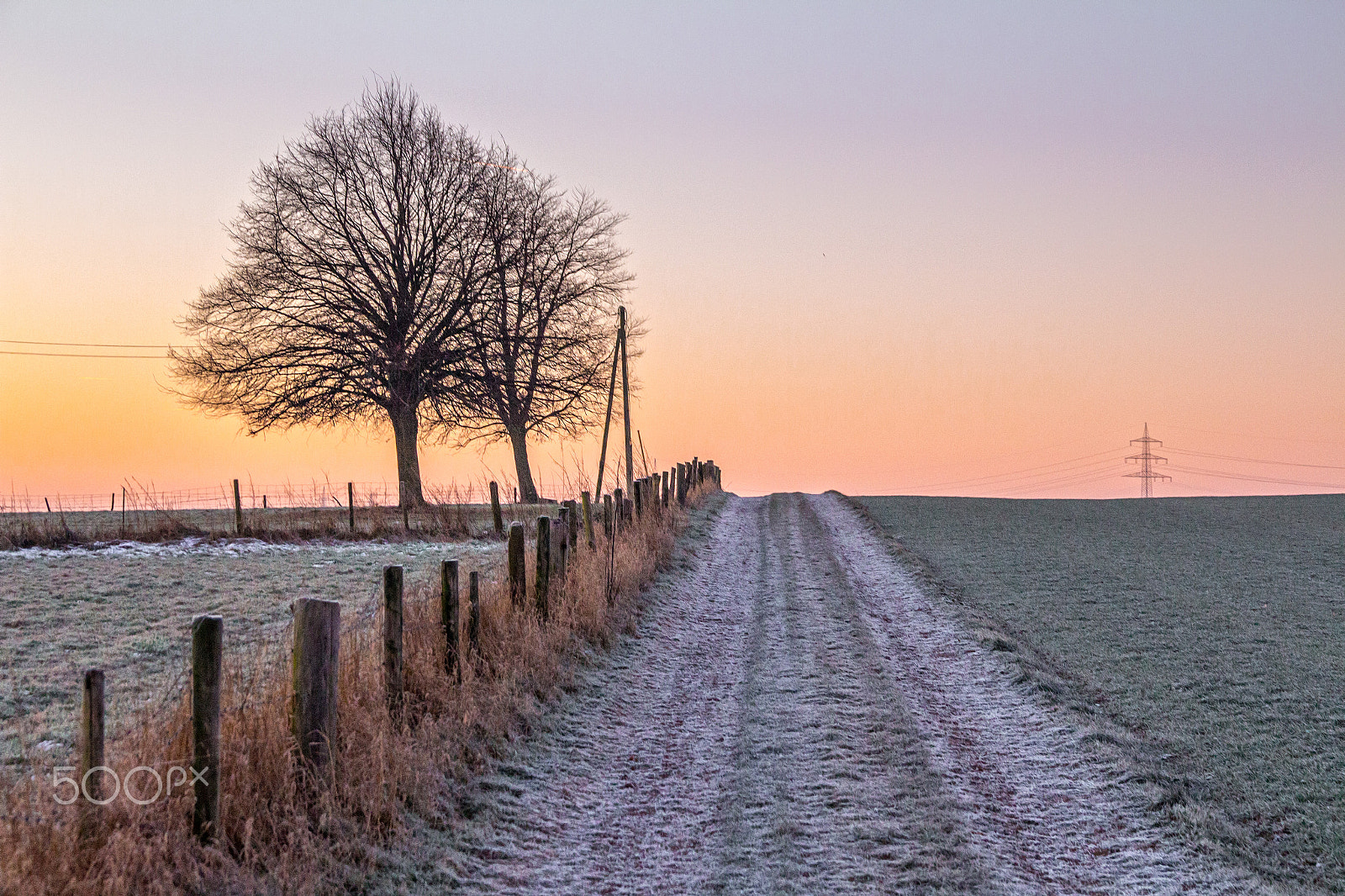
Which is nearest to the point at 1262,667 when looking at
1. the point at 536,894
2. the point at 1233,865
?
the point at 1233,865

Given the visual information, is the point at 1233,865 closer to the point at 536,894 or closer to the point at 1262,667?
the point at 536,894

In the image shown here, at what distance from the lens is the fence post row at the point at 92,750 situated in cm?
430

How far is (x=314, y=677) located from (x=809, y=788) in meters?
3.21

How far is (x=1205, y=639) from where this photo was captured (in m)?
10.7

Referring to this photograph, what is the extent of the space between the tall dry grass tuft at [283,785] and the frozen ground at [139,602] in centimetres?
56

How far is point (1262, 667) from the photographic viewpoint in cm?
941

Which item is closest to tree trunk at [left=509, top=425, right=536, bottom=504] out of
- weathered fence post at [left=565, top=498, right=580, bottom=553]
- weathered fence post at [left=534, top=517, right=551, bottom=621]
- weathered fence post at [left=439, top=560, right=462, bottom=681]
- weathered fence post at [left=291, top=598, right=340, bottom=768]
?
weathered fence post at [left=565, top=498, right=580, bottom=553]

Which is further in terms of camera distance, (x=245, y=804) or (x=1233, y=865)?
(x=1233, y=865)

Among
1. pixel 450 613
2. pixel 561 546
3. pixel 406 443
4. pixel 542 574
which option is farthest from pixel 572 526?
pixel 406 443

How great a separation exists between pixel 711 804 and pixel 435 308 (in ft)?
82.4

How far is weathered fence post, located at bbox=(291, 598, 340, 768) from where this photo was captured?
5.25 metres

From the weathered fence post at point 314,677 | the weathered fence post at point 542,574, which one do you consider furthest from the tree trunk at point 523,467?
the weathered fence post at point 314,677

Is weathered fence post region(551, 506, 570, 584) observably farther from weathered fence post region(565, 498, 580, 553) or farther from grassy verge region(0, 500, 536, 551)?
grassy verge region(0, 500, 536, 551)

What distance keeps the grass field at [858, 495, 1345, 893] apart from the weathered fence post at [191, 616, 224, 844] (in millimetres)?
5542
